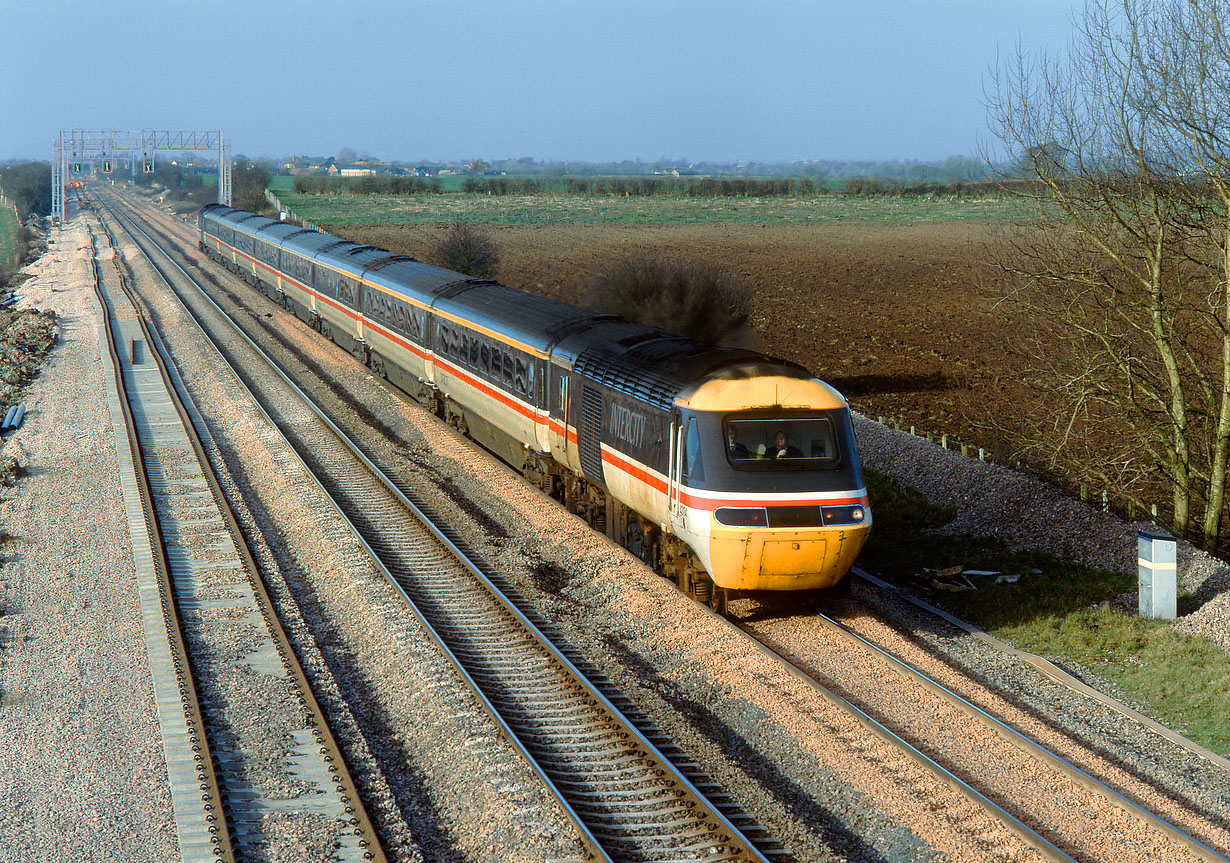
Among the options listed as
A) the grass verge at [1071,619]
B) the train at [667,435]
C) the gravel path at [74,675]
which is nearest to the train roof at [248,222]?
the gravel path at [74,675]

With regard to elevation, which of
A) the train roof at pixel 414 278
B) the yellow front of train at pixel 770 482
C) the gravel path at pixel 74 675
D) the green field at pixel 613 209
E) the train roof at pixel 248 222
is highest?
the green field at pixel 613 209

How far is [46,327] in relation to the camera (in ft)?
133

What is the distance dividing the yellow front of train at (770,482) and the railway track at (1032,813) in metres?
2.54

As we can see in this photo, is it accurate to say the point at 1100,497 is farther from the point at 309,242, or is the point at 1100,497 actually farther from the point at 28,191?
the point at 28,191

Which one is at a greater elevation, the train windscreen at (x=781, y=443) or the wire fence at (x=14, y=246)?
the wire fence at (x=14, y=246)

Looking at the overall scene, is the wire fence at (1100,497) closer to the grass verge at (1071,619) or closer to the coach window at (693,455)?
the grass verge at (1071,619)

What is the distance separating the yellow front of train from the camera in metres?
12.7

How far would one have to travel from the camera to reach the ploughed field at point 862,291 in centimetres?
3041

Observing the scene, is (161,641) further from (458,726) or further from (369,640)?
(458,726)

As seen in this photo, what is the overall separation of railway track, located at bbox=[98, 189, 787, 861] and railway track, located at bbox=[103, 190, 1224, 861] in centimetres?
56

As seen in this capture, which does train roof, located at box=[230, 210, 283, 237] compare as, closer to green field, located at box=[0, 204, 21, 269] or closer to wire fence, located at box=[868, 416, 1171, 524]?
green field, located at box=[0, 204, 21, 269]

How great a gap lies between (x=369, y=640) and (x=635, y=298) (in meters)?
21.0

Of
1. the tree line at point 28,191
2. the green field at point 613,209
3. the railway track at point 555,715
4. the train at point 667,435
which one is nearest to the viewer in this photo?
the railway track at point 555,715

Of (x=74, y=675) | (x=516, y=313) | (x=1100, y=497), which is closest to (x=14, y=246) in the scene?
(x=516, y=313)
